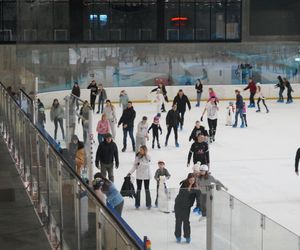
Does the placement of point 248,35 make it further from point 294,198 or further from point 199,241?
point 199,241

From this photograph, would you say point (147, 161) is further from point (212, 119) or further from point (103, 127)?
point (212, 119)

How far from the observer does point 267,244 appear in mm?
7500

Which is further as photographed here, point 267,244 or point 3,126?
point 3,126

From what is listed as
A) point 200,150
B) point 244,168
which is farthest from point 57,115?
point 244,168

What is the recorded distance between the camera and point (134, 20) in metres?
36.6

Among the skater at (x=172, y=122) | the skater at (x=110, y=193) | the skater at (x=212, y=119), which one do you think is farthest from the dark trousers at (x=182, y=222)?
the skater at (x=212, y=119)

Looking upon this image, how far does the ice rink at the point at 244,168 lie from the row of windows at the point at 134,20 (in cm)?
945

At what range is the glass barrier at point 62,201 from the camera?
3385 mm

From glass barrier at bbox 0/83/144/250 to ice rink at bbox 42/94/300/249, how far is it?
214 cm

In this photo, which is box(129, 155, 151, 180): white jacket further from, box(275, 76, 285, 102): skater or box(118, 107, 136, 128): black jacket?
box(275, 76, 285, 102): skater

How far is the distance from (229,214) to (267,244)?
708 mm

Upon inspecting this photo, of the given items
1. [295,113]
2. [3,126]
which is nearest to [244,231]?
[3,126]

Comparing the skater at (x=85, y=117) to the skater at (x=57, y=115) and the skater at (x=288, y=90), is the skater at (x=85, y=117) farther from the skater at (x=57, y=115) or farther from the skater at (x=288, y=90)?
the skater at (x=288, y=90)

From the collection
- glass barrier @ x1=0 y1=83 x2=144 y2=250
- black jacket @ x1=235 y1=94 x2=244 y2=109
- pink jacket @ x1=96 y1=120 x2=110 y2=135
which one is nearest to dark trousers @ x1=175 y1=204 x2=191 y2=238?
glass barrier @ x1=0 y1=83 x2=144 y2=250
